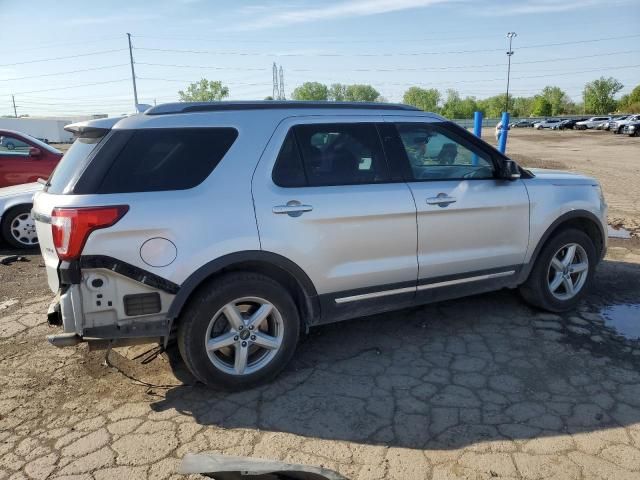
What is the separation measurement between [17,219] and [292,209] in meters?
5.62

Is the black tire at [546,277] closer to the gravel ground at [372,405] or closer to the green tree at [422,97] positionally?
the gravel ground at [372,405]

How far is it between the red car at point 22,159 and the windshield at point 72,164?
615cm

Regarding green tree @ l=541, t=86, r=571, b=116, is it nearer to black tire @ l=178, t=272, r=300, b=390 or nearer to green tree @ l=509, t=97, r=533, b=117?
green tree @ l=509, t=97, r=533, b=117

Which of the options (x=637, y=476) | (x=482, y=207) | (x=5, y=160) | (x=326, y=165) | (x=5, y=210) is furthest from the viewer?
(x=5, y=160)

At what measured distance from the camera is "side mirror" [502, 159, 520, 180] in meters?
4.17

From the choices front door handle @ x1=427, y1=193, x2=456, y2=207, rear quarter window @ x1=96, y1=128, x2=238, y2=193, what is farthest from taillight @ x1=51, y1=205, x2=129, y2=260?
front door handle @ x1=427, y1=193, x2=456, y2=207

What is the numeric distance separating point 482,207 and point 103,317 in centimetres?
288

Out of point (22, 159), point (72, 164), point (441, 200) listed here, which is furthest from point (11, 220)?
point (441, 200)

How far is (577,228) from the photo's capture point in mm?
4750

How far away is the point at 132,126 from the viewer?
10.4 feet

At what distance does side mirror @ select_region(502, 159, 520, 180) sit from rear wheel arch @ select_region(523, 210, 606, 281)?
612 mm

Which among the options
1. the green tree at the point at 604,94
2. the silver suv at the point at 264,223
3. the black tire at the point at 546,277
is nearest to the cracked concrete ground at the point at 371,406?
the black tire at the point at 546,277

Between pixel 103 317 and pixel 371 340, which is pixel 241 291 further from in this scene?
pixel 371 340

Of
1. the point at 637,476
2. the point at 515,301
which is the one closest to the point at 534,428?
the point at 637,476
